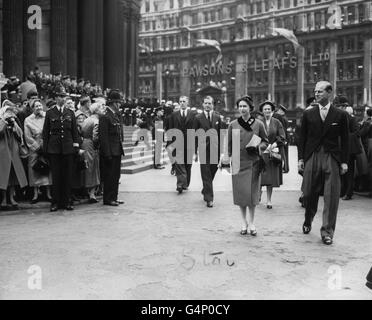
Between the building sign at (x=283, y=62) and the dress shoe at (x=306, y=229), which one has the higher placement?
the building sign at (x=283, y=62)

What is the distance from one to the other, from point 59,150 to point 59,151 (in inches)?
0.8

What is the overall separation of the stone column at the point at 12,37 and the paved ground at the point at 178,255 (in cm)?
1341

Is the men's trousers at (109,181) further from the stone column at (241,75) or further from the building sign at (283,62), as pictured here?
the stone column at (241,75)

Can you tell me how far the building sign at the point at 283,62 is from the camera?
73.5 m

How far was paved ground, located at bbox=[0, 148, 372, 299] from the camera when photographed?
216 inches

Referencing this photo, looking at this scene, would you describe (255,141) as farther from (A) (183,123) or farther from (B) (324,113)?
(A) (183,123)

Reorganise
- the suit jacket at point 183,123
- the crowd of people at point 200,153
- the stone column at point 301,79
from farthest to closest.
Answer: the stone column at point 301,79, the suit jacket at point 183,123, the crowd of people at point 200,153

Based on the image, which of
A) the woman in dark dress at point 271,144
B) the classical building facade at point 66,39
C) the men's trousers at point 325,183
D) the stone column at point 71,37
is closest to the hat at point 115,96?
the woman in dark dress at point 271,144

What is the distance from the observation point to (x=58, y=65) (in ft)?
89.1

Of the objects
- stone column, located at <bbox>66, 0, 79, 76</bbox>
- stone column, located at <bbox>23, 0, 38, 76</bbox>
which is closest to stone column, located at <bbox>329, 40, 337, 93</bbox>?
stone column, located at <bbox>66, 0, 79, 76</bbox>

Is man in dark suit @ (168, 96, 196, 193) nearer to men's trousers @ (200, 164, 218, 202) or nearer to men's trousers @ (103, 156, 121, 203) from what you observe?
men's trousers @ (200, 164, 218, 202)

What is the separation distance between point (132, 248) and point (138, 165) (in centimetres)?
1266

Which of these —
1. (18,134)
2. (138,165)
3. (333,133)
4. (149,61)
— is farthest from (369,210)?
(149,61)

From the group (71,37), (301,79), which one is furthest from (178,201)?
(301,79)
